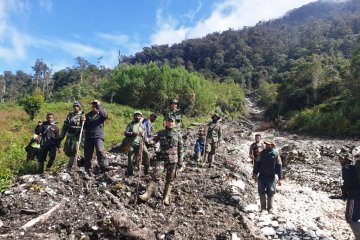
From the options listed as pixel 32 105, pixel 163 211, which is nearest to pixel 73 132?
pixel 163 211

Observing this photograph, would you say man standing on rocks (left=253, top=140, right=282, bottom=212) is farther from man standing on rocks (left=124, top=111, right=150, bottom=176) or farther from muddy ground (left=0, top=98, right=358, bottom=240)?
man standing on rocks (left=124, top=111, right=150, bottom=176)

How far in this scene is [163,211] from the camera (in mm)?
8180

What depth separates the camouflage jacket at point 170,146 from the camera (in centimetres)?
834

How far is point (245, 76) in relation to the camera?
122 metres

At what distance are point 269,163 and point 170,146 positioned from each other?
95.9 inches

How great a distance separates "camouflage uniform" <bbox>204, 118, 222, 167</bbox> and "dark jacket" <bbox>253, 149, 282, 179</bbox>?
13.1 ft

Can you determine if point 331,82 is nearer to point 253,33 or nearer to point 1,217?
point 1,217

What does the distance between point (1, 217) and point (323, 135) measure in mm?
28560

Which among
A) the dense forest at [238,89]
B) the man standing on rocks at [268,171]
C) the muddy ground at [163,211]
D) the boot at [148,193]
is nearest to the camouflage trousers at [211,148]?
the muddy ground at [163,211]

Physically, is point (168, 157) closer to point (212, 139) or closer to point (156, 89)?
point (212, 139)

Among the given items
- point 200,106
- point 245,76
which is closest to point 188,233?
point 200,106

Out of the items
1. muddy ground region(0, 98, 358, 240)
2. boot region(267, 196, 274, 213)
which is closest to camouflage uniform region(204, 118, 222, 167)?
muddy ground region(0, 98, 358, 240)

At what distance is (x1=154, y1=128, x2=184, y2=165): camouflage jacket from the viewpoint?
328 inches

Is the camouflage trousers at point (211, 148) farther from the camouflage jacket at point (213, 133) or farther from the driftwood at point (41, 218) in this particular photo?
the driftwood at point (41, 218)
